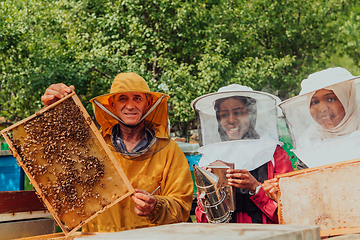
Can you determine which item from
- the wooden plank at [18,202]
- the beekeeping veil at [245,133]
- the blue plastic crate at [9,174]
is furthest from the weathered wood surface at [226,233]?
the blue plastic crate at [9,174]

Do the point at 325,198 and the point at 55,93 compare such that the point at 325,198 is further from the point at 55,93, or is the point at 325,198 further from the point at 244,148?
the point at 55,93

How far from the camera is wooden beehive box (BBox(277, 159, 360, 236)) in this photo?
1623 millimetres

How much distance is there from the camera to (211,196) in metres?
2.14

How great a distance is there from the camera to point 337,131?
216 cm

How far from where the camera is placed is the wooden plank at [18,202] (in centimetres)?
247

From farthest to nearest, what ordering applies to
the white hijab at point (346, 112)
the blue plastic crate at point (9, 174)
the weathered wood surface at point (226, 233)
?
the blue plastic crate at point (9, 174) < the white hijab at point (346, 112) < the weathered wood surface at point (226, 233)

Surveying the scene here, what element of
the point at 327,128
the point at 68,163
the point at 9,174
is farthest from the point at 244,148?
the point at 9,174

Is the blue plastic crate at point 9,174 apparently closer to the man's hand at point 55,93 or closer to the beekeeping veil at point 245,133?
the man's hand at point 55,93

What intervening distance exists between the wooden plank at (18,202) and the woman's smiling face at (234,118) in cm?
163

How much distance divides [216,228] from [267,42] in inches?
504

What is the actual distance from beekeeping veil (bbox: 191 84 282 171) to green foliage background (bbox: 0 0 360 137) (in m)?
5.72

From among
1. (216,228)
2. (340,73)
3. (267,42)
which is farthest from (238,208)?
(267,42)

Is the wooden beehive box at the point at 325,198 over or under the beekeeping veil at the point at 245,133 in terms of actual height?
under

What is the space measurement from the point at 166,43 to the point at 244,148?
7.80m
